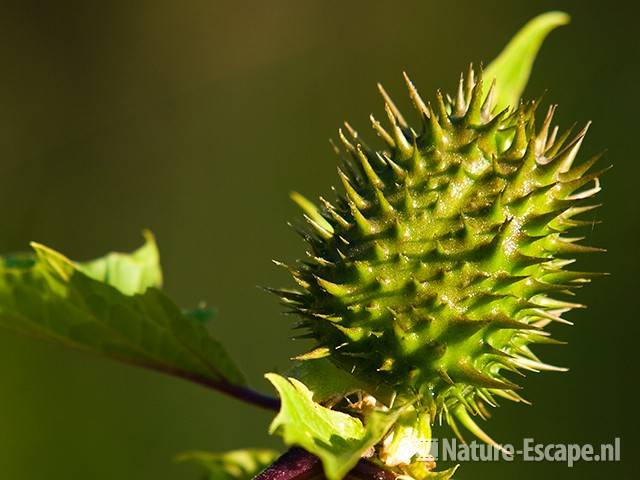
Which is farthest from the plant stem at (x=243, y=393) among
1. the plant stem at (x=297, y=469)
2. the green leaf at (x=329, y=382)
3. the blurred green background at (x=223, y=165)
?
the blurred green background at (x=223, y=165)

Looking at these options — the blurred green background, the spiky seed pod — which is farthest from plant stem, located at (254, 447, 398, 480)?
the blurred green background

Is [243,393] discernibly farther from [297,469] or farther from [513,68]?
[513,68]

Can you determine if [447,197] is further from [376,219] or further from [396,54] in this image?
[396,54]

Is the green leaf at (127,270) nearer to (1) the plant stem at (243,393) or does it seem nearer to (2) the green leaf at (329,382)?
(1) the plant stem at (243,393)

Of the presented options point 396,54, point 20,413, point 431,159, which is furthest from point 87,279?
point 396,54

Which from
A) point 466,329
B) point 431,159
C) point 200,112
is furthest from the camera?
point 200,112

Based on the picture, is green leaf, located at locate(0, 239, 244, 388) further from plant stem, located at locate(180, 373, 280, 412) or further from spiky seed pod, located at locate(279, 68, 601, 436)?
spiky seed pod, located at locate(279, 68, 601, 436)

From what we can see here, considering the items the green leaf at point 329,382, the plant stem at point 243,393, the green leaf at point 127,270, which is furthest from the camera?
the green leaf at point 127,270
